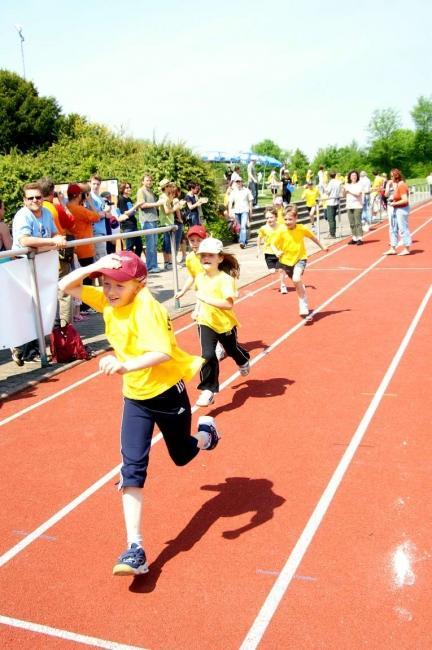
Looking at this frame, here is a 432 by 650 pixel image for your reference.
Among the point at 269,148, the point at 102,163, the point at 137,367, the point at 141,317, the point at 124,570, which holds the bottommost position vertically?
the point at 124,570

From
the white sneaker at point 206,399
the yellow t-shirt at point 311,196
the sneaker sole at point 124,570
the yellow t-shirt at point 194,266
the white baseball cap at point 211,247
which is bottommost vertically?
the sneaker sole at point 124,570

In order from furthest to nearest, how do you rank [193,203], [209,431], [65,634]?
1. [193,203]
2. [209,431]
3. [65,634]

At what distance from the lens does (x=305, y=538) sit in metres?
4.36

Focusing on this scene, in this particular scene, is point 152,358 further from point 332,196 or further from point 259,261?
point 332,196

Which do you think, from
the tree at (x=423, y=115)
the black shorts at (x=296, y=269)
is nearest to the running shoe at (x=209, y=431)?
the black shorts at (x=296, y=269)

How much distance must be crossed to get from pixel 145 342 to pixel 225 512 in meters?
1.57

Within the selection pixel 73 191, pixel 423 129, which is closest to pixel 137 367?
pixel 73 191

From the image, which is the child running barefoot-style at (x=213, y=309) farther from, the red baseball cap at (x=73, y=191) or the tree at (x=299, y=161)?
the tree at (x=299, y=161)

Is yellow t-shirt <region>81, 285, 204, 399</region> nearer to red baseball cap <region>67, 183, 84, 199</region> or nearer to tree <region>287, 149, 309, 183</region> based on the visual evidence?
red baseball cap <region>67, 183, 84, 199</region>

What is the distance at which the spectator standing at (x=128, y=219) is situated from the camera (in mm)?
14234

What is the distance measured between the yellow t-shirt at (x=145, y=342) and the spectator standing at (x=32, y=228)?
4.20m

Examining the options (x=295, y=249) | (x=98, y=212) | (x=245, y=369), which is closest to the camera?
(x=245, y=369)

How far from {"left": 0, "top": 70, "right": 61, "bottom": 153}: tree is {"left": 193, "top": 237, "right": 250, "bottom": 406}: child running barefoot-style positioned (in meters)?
42.4

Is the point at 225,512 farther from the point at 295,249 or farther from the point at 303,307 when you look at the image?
the point at 295,249
